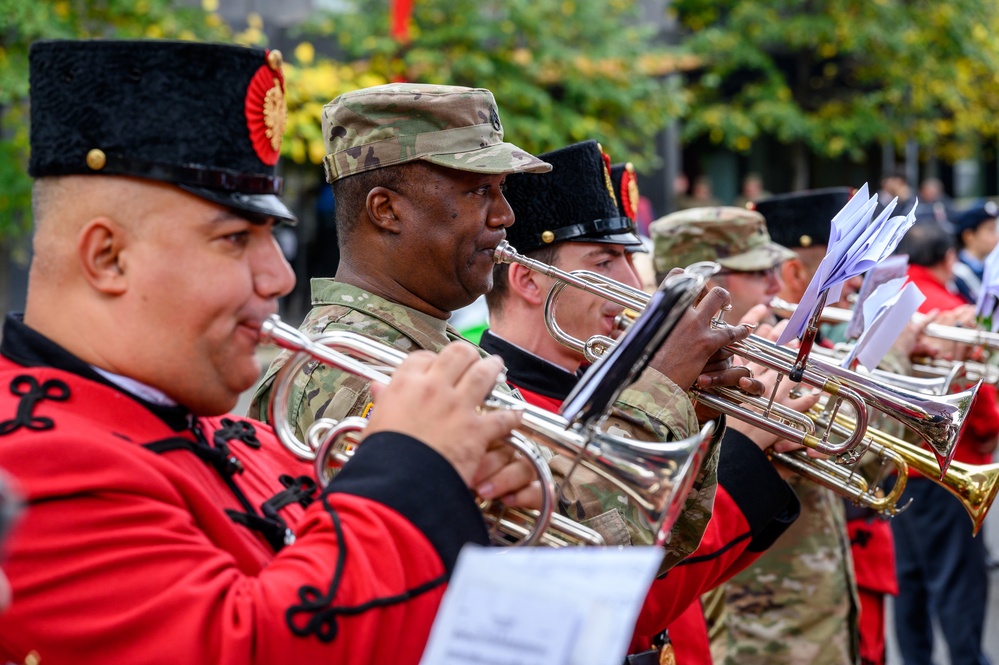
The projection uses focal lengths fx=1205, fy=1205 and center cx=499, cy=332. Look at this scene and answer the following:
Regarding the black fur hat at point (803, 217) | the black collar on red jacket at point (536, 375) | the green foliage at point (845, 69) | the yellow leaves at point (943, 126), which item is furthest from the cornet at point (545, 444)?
the yellow leaves at point (943, 126)

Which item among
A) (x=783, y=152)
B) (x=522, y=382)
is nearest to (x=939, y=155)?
(x=783, y=152)

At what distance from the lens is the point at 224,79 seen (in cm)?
176

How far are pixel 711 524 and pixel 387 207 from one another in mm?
1078

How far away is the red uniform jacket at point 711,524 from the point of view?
283cm

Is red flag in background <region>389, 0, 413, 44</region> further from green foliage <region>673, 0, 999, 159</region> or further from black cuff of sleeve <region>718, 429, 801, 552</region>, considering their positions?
black cuff of sleeve <region>718, 429, 801, 552</region>

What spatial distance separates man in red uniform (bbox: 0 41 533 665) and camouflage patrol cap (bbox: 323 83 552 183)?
2.65ft

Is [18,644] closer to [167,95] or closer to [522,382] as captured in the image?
[167,95]

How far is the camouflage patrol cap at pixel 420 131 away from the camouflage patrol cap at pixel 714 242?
73.8 inches

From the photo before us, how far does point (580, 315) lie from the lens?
334 centimetres

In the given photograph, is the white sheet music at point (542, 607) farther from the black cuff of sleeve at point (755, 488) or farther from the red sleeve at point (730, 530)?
the black cuff of sleeve at point (755, 488)

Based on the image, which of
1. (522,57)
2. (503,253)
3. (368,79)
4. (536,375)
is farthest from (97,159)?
(522,57)

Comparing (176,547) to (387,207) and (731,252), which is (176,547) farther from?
(731,252)

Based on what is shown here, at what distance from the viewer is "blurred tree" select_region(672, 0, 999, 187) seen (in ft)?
54.4

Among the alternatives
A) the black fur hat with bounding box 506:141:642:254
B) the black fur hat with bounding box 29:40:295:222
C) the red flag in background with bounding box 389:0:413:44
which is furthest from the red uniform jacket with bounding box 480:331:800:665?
the red flag in background with bounding box 389:0:413:44
